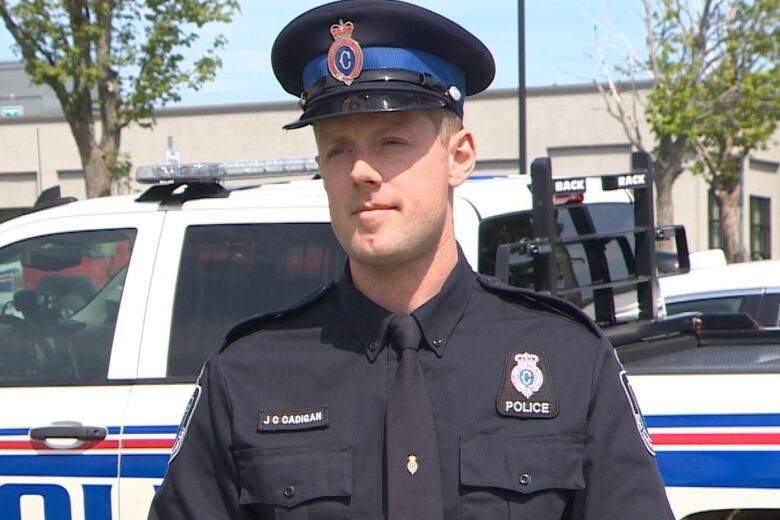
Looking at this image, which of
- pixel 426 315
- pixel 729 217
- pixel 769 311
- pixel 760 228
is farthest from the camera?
pixel 760 228

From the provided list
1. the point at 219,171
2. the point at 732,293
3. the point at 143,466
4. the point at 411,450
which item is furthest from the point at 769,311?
the point at 411,450

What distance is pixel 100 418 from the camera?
12.9ft

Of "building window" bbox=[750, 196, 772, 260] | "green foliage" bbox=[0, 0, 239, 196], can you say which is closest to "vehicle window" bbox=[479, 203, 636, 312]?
"green foliage" bbox=[0, 0, 239, 196]

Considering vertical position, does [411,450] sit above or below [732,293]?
above

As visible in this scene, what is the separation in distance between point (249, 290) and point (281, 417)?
84.5 inches

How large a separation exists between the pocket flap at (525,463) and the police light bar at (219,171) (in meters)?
2.42

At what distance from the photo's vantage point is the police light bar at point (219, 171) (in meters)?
4.27

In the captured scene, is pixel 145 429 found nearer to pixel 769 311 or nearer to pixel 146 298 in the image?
pixel 146 298

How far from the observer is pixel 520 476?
6.17 feet

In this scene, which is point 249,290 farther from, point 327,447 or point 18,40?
point 18,40

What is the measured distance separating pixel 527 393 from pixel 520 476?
13cm

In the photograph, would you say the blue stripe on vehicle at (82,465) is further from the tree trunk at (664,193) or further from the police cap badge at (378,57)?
the tree trunk at (664,193)

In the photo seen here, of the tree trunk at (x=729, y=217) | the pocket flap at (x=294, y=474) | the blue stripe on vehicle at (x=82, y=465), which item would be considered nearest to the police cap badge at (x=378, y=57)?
the pocket flap at (x=294, y=474)

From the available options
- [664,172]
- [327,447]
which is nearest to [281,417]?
[327,447]
